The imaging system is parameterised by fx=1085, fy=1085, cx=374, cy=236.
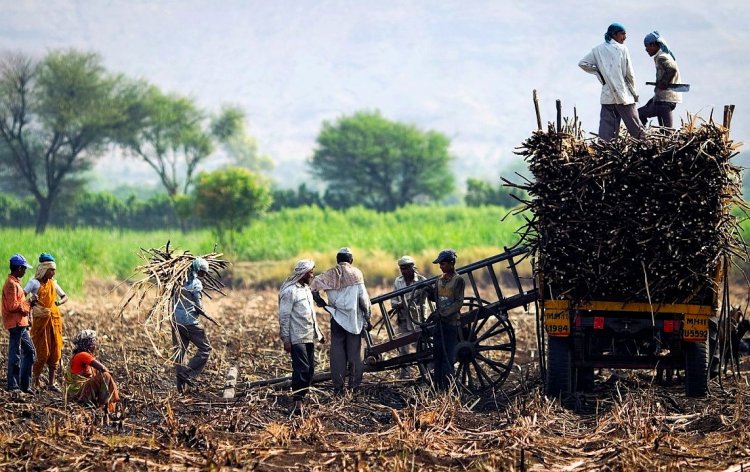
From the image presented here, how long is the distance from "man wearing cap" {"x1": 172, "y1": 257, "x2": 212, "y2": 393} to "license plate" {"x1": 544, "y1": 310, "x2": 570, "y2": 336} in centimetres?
388

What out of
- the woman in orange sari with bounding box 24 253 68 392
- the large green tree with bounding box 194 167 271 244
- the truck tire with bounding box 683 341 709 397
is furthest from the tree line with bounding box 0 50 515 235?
the truck tire with bounding box 683 341 709 397

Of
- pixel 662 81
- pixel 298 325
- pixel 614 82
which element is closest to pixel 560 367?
pixel 298 325

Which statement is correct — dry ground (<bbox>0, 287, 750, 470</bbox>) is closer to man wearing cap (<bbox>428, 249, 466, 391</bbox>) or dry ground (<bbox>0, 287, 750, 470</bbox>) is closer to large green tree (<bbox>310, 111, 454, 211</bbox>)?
man wearing cap (<bbox>428, 249, 466, 391</bbox>)

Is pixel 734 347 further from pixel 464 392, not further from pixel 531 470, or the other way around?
pixel 531 470

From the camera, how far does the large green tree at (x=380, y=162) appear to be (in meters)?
79.3

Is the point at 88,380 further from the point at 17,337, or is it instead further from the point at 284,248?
the point at 284,248

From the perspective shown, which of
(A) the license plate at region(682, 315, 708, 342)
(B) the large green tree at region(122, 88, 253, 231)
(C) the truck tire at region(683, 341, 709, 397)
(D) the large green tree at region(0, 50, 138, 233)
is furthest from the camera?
(B) the large green tree at region(122, 88, 253, 231)

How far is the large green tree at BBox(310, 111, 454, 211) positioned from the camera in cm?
7931

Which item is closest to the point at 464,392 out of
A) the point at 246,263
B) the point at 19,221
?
the point at 246,263

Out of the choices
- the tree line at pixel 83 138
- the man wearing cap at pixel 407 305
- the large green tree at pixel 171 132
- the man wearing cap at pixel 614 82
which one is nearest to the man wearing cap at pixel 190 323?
the man wearing cap at pixel 407 305

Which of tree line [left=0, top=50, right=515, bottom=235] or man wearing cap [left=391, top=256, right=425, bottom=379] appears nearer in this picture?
man wearing cap [left=391, top=256, right=425, bottom=379]

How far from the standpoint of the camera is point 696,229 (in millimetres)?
10547

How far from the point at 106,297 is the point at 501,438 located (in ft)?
53.0

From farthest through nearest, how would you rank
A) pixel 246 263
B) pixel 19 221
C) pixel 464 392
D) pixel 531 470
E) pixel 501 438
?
pixel 19 221 < pixel 246 263 < pixel 464 392 < pixel 501 438 < pixel 531 470
